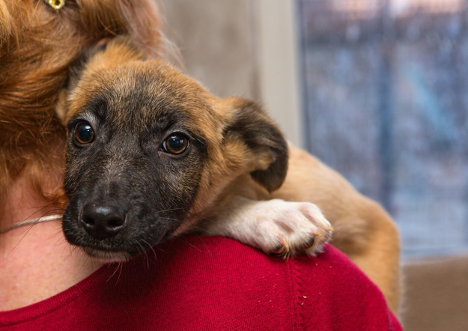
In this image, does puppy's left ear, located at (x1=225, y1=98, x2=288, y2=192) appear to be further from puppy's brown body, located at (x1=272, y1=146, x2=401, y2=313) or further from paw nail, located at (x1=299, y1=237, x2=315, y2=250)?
paw nail, located at (x1=299, y1=237, x2=315, y2=250)

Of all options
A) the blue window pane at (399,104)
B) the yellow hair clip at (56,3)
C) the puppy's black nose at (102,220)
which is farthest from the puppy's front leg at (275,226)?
the blue window pane at (399,104)

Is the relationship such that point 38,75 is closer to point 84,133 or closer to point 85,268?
point 84,133

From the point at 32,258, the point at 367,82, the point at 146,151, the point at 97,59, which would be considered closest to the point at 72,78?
the point at 97,59

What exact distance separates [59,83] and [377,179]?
9.22 feet

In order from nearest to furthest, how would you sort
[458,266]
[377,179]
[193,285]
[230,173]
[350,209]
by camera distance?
[193,285] → [230,173] → [350,209] → [458,266] → [377,179]

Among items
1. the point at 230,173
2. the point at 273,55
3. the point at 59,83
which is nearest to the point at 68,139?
the point at 59,83

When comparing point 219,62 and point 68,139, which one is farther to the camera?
point 219,62

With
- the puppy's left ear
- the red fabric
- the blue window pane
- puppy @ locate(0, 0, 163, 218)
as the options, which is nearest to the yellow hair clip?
puppy @ locate(0, 0, 163, 218)

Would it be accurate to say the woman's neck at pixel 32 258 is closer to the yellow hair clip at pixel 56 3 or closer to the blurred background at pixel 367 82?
the yellow hair clip at pixel 56 3

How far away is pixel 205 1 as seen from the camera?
3412 mm

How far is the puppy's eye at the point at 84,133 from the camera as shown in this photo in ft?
4.33

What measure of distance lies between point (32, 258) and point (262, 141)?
0.77 meters

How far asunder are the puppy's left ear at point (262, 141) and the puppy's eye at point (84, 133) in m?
0.45

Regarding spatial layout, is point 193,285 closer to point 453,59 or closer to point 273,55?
point 273,55
